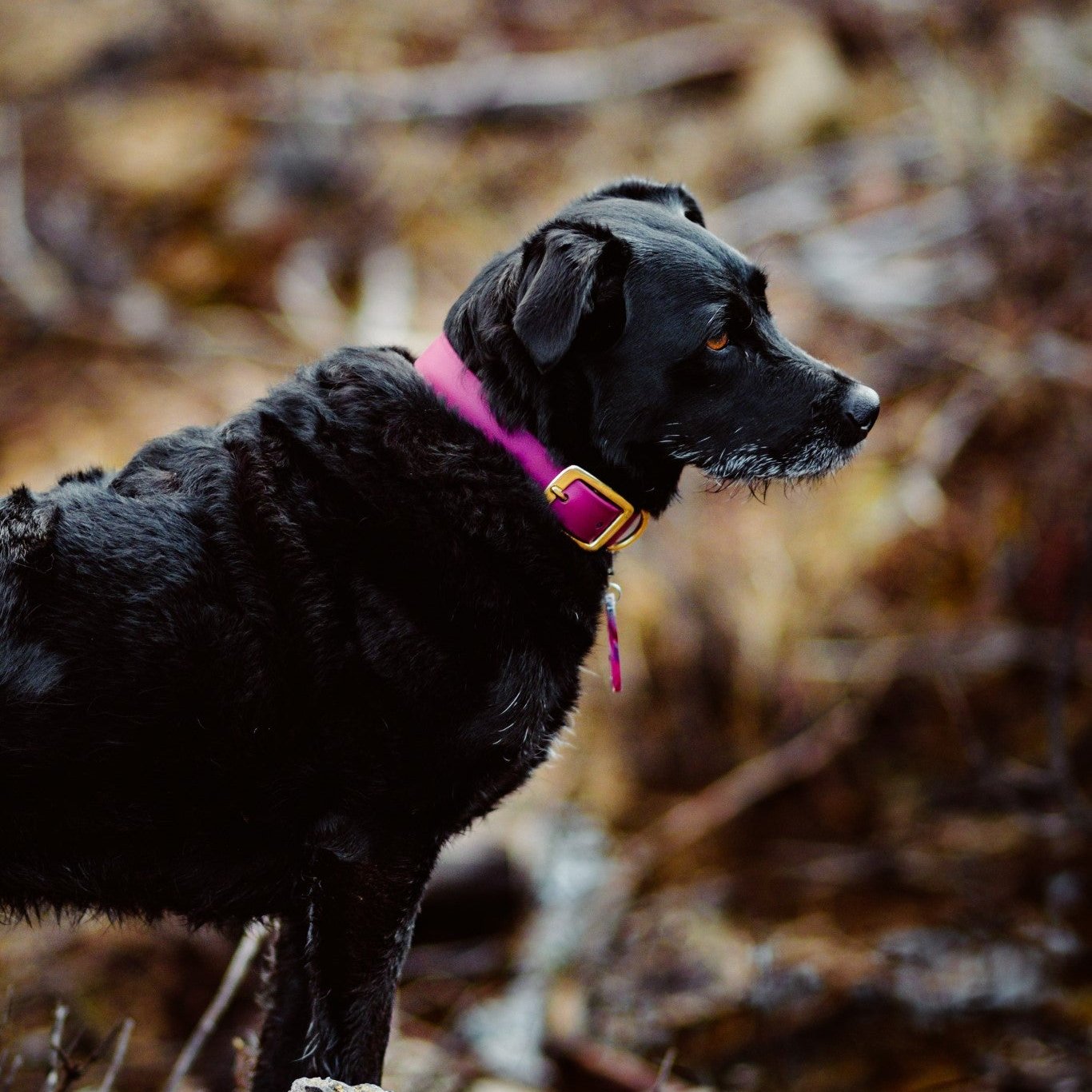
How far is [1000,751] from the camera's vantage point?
589cm

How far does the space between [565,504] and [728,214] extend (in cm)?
576

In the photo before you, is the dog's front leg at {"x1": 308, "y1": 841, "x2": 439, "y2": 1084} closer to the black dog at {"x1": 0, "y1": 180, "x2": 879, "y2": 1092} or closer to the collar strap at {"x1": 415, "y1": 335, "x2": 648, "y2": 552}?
the black dog at {"x1": 0, "y1": 180, "x2": 879, "y2": 1092}

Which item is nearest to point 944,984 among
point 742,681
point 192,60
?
point 742,681

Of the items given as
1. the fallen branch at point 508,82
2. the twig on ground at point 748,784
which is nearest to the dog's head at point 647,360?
the twig on ground at point 748,784

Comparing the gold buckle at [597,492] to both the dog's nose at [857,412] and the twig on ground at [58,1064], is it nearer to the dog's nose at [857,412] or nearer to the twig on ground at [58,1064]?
the dog's nose at [857,412]

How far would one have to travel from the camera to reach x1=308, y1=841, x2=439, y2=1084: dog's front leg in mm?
2604

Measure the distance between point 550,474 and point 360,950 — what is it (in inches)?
46.8

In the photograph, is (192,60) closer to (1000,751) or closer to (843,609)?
(843,609)

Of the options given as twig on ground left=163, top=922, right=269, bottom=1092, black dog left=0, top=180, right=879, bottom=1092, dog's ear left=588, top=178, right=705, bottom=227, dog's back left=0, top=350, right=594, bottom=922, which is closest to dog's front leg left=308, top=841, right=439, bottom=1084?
black dog left=0, top=180, right=879, bottom=1092

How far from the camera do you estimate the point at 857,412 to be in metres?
2.98

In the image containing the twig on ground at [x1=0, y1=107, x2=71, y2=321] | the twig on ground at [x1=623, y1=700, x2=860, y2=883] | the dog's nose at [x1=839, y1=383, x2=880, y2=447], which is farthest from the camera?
the twig on ground at [x1=0, y1=107, x2=71, y2=321]

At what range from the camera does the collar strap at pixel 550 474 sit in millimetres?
2721

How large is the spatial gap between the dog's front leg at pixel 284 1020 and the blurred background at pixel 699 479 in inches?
6.4

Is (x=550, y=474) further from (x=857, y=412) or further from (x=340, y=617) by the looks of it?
(x=857, y=412)
